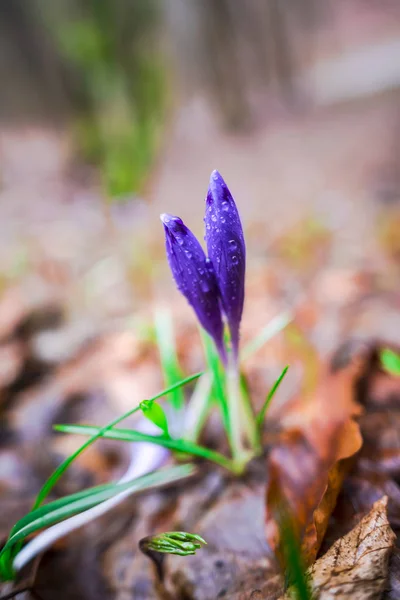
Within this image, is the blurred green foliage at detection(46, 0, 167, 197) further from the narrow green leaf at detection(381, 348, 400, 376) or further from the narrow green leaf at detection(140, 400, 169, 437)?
the narrow green leaf at detection(140, 400, 169, 437)

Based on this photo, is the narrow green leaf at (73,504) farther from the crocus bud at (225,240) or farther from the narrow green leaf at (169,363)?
the crocus bud at (225,240)

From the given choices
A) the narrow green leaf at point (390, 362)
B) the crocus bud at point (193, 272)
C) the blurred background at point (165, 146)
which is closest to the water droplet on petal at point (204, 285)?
the crocus bud at point (193, 272)

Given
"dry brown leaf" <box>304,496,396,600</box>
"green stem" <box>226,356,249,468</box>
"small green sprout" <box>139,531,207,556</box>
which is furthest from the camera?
"green stem" <box>226,356,249,468</box>

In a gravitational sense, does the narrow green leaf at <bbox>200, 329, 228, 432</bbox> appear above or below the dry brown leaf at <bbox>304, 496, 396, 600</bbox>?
above

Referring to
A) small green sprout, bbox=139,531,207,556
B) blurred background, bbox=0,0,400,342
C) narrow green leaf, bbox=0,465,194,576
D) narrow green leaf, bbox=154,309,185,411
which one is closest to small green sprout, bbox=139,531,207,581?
small green sprout, bbox=139,531,207,556

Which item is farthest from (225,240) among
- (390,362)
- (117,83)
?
(117,83)

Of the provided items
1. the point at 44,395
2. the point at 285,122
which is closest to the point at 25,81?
the point at 285,122

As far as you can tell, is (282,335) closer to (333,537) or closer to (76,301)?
(333,537)
